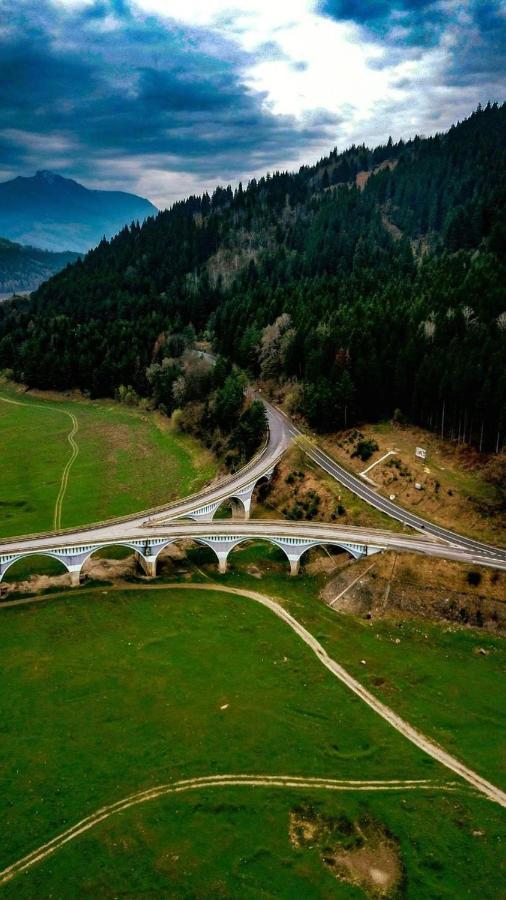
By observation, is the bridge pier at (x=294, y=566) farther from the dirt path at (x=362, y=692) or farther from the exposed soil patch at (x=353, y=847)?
the exposed soil patch at (x=353, y=847)

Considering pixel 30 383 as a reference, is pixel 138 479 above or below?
below

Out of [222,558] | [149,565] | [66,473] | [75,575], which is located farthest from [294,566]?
[66,473]

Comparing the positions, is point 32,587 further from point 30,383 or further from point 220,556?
point 30,383

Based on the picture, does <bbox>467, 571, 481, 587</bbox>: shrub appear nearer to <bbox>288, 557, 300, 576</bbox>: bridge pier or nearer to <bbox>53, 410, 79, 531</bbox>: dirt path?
<bbox>288, 557, 300, 576</bbox>: bridge pier

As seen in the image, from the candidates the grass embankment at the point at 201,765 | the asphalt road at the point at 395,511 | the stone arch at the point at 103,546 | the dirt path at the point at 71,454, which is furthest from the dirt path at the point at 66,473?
the asphalt road at the point at 395,511

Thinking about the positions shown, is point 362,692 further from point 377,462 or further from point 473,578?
point 377,462

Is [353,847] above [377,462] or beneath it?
beneath

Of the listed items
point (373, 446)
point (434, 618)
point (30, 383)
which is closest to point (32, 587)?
point (434, 618)
